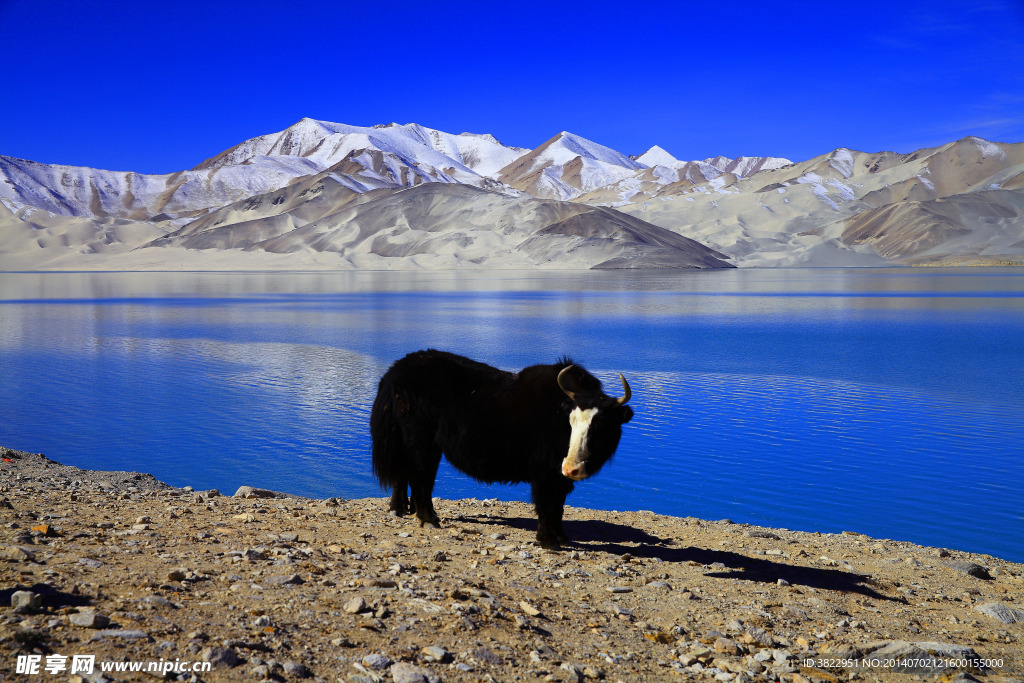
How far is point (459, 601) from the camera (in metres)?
4.49

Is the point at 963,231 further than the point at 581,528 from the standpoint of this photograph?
Yes

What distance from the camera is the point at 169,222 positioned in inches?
7288

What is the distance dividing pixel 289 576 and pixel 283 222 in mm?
148134

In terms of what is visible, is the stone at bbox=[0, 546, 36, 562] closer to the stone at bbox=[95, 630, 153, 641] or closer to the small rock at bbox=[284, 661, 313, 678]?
the stone at bbox=[95, 630, 153, 641]

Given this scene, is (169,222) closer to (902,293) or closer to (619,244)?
(619,244)

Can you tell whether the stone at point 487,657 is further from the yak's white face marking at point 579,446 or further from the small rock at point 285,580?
the yak's white face marking at point 579,446

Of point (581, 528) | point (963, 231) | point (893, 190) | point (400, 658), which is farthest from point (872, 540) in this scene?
point (893, 190)

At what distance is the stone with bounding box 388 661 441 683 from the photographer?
11.5 ft

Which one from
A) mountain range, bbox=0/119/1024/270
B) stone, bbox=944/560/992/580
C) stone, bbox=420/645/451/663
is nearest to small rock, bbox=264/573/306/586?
stone, bbox=420/645/451/663

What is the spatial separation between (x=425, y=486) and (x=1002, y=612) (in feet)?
14.3

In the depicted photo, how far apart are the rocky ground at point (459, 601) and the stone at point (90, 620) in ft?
0.07

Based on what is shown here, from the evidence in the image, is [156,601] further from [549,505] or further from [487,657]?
[549,505]

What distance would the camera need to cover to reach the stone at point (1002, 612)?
520cm

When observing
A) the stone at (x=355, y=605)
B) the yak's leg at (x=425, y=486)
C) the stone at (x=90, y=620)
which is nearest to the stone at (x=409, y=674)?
the stone at (x=355, y=605)
